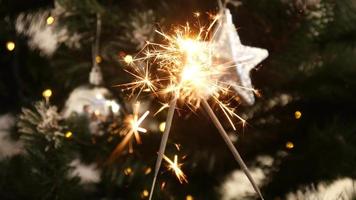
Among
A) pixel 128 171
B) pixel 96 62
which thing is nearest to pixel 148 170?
pixel 128 171

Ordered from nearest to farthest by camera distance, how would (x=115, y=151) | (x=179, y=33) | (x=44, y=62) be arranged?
1. (x=179, y=33)
2. (x=115, y=151)
3. (x=44, y=62)

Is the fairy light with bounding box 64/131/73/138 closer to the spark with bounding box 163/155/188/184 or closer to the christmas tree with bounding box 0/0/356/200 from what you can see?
the christmas tree with bounding box 0/0/356/200

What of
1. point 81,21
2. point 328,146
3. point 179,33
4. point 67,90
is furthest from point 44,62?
point 328,146

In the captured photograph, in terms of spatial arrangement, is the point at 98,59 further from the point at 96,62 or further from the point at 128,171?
the point at 128,171

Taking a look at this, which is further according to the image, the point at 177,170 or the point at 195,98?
the point at 177,170

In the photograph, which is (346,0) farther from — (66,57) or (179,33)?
(66,57)

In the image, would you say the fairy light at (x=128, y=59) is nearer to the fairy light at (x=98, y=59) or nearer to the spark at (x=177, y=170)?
the fairy light at (x=98, y=59)

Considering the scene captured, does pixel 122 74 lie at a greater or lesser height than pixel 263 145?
greater

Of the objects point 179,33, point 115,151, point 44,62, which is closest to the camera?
point 179,33

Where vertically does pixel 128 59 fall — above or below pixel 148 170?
above
